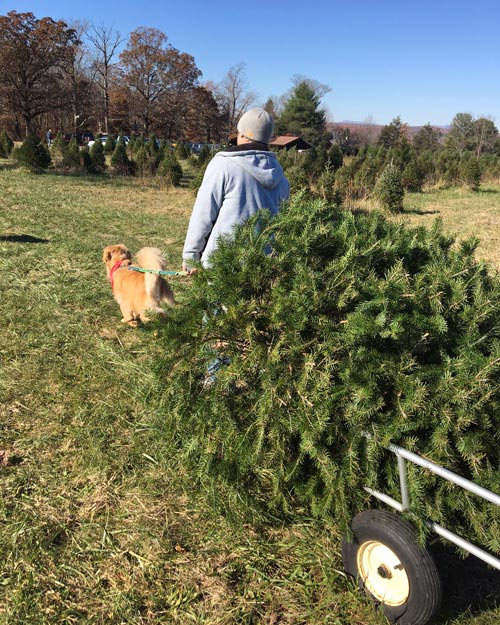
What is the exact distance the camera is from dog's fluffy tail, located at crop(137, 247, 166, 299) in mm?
4281

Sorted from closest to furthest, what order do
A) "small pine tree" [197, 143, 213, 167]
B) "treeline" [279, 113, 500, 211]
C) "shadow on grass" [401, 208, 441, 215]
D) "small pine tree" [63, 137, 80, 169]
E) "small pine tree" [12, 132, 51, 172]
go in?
"treeline" [279, 113, 500, 211] → "shadow on grass" [401, 208, 441, 215] → "small pine tree" [12, 132, 51, 172] → "small pine tree" [63, 137, 80, 169] → "small pine tree" [197, 143, 213, 167]

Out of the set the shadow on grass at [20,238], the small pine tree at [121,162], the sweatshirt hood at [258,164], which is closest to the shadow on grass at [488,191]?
the small pine tree at [121,162]

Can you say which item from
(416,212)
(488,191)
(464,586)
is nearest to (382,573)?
(464,586)

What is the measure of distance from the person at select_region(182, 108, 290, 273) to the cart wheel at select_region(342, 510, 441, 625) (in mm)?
1692

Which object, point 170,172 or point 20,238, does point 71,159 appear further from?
point 20,238

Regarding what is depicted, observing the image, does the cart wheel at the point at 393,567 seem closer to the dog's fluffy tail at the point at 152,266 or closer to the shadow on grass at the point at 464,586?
the shadow on grass at the point at 464,586

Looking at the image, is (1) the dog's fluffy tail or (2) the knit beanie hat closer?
(2) the knit beanie hat

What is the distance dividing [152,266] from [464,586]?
334 centimetres

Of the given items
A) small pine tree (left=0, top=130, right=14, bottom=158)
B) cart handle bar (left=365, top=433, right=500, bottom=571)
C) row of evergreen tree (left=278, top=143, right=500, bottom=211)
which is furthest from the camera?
small pine tree (left=0, top=130, right=14, bottom=158)

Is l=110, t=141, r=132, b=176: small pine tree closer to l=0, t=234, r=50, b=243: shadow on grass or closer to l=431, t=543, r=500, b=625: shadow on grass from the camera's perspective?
l=0, t=234, r=50, b=243: shadow on grass

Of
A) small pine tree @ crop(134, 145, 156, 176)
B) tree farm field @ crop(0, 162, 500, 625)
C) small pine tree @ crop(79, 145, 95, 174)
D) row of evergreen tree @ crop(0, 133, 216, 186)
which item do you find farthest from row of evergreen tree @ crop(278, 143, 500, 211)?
small pine tree @ crop(79, 145, 95, 174)

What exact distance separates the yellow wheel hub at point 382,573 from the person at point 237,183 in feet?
5.75

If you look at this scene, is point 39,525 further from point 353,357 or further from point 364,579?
point 353,357

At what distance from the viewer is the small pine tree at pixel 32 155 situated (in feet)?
58.0
